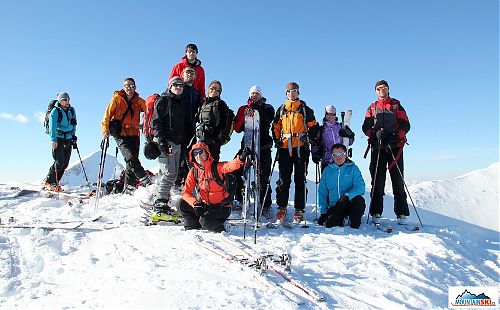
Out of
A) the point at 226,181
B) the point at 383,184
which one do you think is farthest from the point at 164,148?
the point at 383,184

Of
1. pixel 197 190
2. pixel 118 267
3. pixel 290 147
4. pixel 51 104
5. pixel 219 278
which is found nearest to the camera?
pixel 219 278

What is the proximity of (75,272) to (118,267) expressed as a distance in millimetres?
438

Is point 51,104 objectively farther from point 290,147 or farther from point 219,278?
point 219,278

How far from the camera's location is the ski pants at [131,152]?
8695 millimetres

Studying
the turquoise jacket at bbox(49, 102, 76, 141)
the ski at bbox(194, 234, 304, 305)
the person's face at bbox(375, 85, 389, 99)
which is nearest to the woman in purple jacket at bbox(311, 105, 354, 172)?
the person's face at bbox(375, 85, 389, 99)

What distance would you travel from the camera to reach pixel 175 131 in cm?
645

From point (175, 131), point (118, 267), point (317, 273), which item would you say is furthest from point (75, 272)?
point (175, 131)

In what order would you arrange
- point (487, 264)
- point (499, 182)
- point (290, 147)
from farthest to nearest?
point (499, 182) < point (290, 147) < point (487, 264)

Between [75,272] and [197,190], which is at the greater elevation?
[197,190]

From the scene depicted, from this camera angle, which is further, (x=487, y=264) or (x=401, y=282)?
(x=487, y=264)

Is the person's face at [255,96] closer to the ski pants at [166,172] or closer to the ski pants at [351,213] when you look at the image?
the ski pants at [166,172]

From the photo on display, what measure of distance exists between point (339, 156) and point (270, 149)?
1383 millimetres

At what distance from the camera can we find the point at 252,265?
3.91m

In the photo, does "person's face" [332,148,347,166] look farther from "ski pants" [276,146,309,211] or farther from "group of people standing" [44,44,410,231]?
"ski pants" [276,146,309,211]
